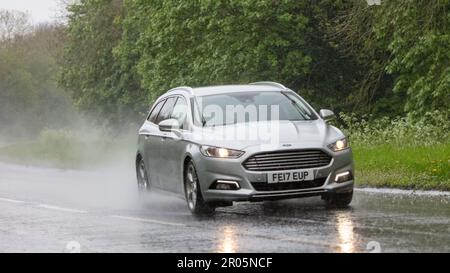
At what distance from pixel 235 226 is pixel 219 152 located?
1.38 m

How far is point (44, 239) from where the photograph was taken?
12266mm

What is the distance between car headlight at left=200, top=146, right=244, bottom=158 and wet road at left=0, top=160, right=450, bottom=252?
0.77m

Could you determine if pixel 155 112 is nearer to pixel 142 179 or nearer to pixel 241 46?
pixel 142 179

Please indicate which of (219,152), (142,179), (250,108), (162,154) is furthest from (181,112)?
(219,152)

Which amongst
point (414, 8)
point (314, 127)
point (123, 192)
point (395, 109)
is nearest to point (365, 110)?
point (395, 109)

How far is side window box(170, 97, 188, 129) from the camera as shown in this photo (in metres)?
15.2

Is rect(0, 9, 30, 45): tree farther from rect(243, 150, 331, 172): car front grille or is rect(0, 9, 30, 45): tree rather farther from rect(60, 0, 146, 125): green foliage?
rect(243, 150, 331, 172): car front grille

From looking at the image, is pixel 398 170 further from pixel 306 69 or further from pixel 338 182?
pixel 306 69

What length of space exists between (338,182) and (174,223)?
2111 mm

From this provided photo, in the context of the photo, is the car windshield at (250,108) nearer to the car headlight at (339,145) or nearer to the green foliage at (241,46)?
the car headlight at (339,145)

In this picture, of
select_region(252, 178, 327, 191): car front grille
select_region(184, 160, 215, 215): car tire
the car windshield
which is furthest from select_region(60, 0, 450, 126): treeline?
select_region(252, 178, 327, 191): car front grille

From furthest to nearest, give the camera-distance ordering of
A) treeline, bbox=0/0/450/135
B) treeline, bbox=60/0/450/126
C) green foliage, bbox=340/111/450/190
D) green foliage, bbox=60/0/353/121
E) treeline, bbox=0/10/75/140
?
treeline, bbox=0/10/75/140
green foliage, bbox=60/0/353/121
treeline, bbox=0/0/450/135
treeline, bbox=60/0/450/126
green foliage, bbox=340/111/450/190

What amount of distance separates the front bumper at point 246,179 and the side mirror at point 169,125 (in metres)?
1.39

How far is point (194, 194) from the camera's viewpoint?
14.3 meters
